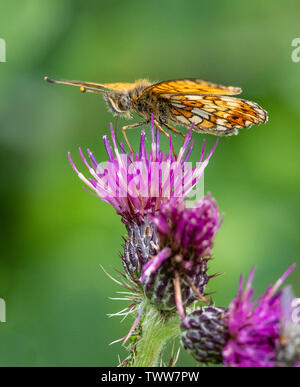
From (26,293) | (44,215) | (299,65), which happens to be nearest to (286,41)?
(299,65)

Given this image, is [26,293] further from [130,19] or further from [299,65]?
[299,65]

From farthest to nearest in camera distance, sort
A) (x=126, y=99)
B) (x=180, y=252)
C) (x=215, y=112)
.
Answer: (x=126, y=99) → (x=215, y=112) → (x=180, y=252)

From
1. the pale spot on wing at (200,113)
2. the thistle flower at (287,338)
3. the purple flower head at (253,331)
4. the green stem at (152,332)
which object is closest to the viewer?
the thistle flower at (287,338)

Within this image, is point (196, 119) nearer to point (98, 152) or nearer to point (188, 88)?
point (188, 88)

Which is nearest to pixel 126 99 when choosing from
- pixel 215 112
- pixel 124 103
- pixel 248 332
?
pixel 124 103

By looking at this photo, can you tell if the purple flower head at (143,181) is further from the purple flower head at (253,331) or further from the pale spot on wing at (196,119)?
the purple flower head at (253,331)

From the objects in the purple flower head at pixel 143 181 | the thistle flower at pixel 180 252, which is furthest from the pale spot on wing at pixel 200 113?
the thistle flower at pixel 180 252
